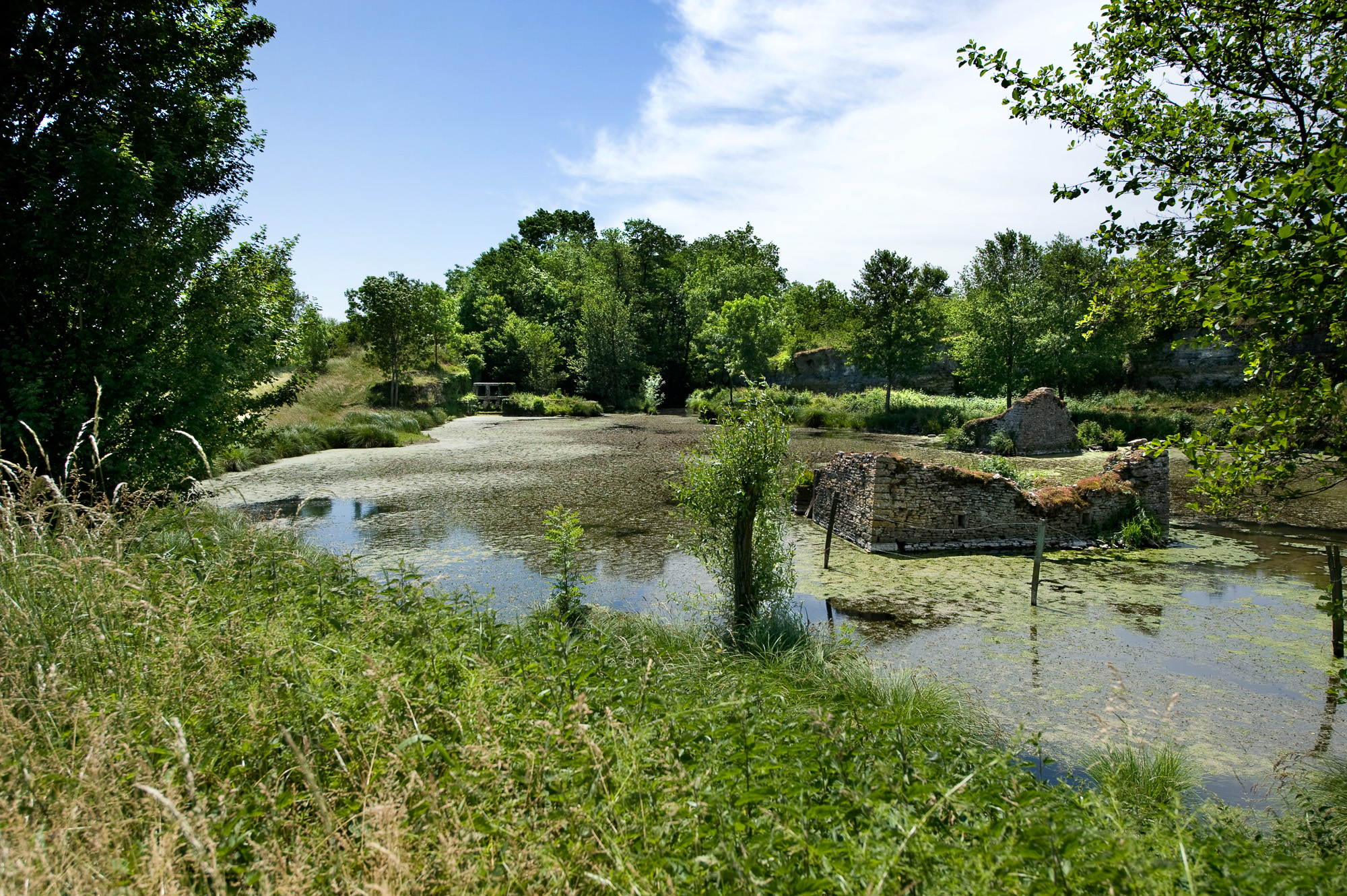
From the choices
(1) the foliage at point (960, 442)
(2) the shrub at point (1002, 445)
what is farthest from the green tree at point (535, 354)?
(2) the shrub at point (1002, 445)

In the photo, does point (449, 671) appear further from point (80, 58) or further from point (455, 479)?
point (455, 479)

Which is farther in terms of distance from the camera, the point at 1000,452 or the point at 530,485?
the point at 1000,452

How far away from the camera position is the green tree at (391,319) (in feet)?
123

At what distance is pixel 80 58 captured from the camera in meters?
9.55

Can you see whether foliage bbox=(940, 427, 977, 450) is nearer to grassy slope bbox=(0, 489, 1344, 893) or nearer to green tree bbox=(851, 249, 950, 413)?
green tree bbox=(851, 249, 950, 413)

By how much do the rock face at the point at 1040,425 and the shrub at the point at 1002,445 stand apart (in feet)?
1.45

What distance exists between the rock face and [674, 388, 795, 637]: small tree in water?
23.5 meters

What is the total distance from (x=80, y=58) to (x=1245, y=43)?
1434cm

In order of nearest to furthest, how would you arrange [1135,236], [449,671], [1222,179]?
[449,671] < [1222,179] < [1135,236]

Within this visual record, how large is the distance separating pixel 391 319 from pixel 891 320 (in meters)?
28.9

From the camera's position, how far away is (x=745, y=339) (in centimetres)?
4850

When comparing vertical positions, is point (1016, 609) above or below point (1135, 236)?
below

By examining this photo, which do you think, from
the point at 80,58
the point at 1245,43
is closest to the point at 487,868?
the point at 1245,43

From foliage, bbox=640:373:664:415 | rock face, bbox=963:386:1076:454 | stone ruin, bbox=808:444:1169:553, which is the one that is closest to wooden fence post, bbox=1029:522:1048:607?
stone ruin, bbox=808:444:1169:553
